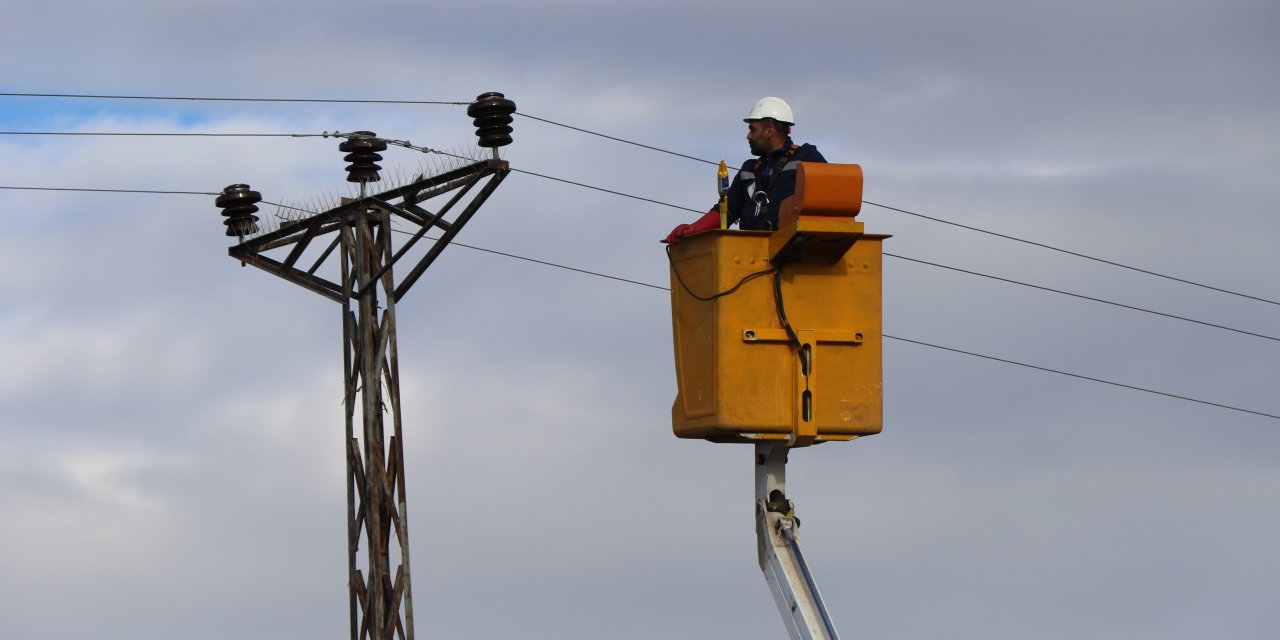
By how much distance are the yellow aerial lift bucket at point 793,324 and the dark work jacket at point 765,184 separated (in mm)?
262

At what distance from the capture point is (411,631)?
2070 centimetres

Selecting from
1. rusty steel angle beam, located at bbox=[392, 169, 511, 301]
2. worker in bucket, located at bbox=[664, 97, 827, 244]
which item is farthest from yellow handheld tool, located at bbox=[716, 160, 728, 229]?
rusty steel angle beam, located at bbox=[392, 169, 511, 301]

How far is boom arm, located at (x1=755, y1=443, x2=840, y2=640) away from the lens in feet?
43.1

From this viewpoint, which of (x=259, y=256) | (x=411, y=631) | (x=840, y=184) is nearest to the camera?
(x=840, y=184)

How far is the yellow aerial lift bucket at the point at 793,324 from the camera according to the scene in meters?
13.1

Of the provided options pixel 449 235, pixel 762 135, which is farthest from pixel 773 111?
pixel 449 235

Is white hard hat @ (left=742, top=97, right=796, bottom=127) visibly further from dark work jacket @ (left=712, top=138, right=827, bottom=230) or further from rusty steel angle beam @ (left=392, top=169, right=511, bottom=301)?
rusty steel angle beam @ (left=392, top=169, right=511, bottom=301)

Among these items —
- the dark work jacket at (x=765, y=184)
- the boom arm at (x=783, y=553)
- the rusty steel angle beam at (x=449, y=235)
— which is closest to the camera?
the boom arm at (x=783, y=553)

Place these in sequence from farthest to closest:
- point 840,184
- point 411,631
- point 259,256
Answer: point 259,256 < point 411,631 < point 840,184

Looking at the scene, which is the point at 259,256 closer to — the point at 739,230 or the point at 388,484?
the point at 388,484

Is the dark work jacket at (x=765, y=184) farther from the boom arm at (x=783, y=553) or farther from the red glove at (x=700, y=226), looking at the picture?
the boom arm at (x=783, y=553)

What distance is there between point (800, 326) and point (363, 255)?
8582 millimetres

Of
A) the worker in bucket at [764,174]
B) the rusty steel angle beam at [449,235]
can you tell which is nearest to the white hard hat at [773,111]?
the worker in bucket at [764,174]

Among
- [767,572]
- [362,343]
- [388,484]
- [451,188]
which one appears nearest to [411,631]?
[388,484]
